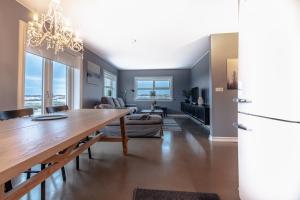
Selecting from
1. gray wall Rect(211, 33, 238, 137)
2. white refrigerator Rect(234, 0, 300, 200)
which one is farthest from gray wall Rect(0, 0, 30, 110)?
gray wall Rect(211, 33, 238, 137)

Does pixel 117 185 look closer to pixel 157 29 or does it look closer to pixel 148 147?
pixel 148 147

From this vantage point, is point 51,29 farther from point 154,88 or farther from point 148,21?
point 154,88

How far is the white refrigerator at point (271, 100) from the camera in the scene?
1038 millimetres

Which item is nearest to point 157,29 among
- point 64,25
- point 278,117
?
point 64,25

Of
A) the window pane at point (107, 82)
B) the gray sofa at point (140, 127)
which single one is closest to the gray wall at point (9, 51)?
the gray sofa at point (140, 127)

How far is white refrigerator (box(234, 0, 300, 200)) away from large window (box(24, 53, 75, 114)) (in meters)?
3.41

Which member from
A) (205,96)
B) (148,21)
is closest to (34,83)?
(148,21)

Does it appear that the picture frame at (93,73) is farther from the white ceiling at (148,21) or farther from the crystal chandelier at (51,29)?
the crystal chandelier at (51,29)

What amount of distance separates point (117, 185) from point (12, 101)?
210cm

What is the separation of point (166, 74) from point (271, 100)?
837 cm

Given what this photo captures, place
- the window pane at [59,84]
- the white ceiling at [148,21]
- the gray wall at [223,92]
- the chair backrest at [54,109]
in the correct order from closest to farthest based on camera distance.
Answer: the chair backrest at [54,109]
the white ceiling at [148,21]
the gray wall at [223,92]
the window pane at [59,84]

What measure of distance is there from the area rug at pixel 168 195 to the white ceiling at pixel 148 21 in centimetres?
256

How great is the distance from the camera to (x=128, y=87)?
952 cm

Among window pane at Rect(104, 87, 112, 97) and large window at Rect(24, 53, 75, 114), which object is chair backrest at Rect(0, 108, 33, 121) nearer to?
large window at Rect(24, 53, 75, 114)
